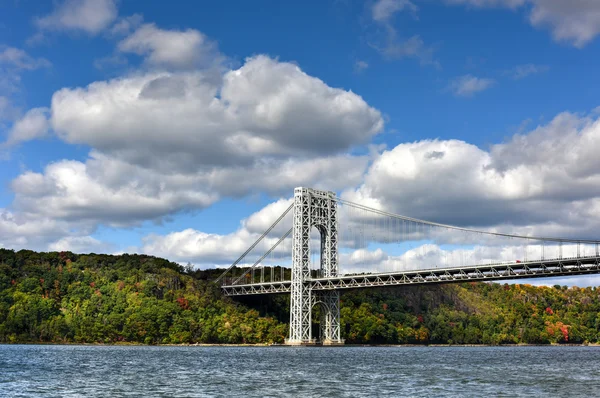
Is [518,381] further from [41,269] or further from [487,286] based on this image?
[487,286]

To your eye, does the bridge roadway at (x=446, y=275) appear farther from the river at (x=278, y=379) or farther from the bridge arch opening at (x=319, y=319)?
the river at (x=278, y=379)

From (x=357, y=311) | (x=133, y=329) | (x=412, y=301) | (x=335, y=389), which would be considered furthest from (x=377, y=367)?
(x=412, y=301)

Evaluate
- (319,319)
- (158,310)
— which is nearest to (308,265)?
(319,319)

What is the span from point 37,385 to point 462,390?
23988 mm

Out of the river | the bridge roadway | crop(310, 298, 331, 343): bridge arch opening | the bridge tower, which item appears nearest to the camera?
the river

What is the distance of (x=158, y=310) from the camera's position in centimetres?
10856

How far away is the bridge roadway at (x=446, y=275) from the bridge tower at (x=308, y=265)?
7.67 feet

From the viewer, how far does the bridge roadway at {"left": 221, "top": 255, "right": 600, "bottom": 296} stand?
273 feet

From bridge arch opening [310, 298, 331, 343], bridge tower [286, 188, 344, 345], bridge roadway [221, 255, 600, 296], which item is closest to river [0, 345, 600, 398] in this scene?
bridge roadway [221, 255, 600, 296]

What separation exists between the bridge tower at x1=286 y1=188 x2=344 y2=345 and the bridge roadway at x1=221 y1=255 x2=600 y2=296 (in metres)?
2.34

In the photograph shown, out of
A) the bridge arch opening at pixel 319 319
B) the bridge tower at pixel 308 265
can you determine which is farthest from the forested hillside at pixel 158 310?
the bridge tower at pixel 308 265

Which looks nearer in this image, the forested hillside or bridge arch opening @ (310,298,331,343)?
the forested hillside

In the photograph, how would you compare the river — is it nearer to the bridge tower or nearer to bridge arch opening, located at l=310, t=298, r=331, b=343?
the bridge tower

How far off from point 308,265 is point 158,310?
23.3 m
